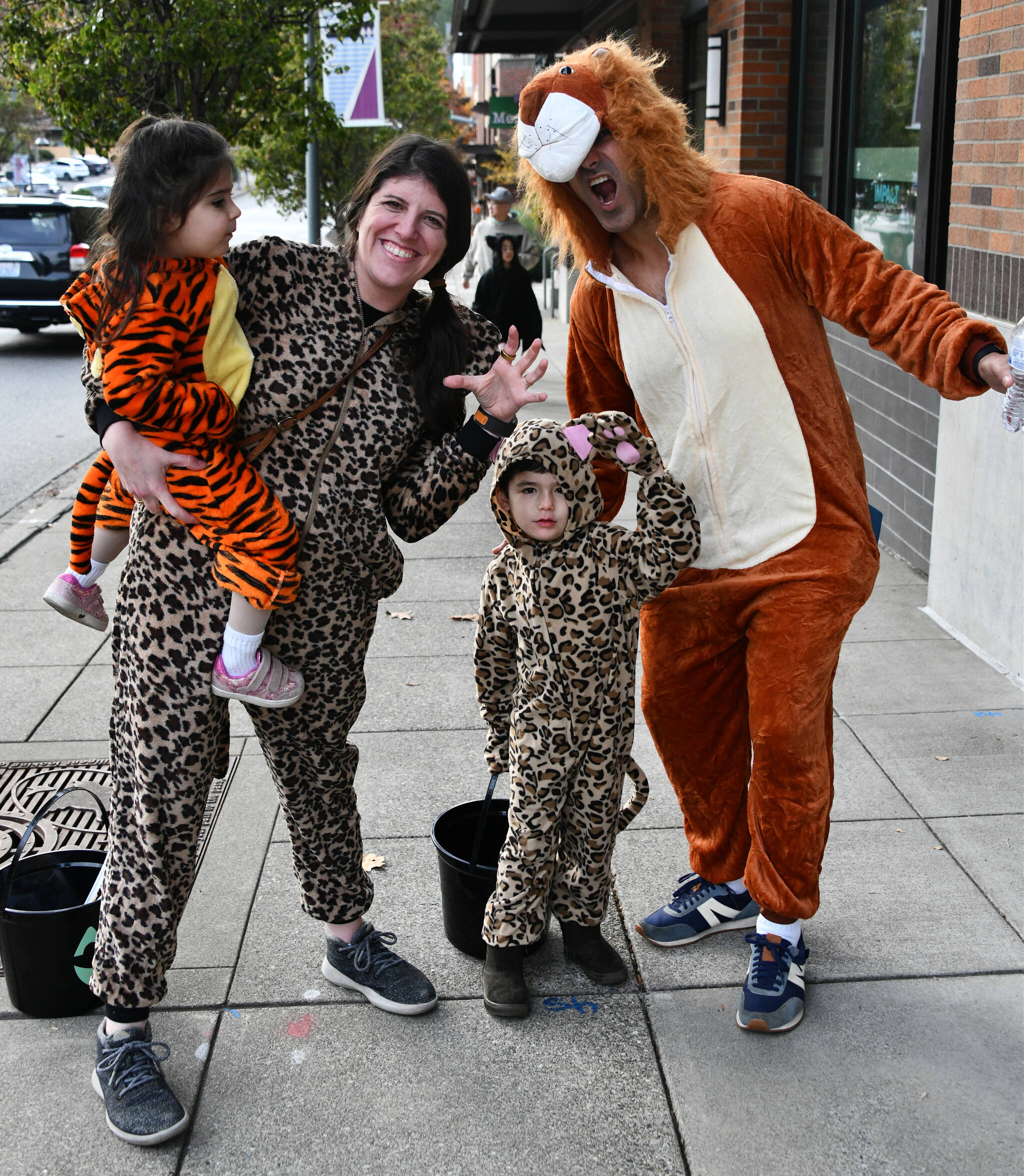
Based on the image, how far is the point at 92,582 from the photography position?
117 inches

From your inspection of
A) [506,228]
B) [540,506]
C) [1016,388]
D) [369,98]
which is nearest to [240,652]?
[540,506]

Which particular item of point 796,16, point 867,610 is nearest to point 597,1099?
point 867,610

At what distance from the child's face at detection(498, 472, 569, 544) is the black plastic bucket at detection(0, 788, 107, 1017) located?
127 cm

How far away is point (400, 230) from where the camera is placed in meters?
2.58

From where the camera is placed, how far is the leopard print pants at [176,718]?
8.54 ft

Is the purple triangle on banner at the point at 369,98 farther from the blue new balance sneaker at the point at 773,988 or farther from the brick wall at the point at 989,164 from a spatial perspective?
the blue new balance sneaker at the point at 773,988

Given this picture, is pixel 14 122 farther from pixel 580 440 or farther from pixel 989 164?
pixel 580 440

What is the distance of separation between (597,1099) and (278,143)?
59.5 feet

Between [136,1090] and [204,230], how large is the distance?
1799mm

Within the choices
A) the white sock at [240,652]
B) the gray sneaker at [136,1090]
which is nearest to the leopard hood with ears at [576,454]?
the white sock at [240,652]

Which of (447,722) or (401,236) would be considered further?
(447,722)

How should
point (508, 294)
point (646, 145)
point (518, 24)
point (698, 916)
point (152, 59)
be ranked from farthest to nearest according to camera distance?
point (518, 24)
point (508, 294)
point (152, 59)
point (698, 916)
point (646, 145)

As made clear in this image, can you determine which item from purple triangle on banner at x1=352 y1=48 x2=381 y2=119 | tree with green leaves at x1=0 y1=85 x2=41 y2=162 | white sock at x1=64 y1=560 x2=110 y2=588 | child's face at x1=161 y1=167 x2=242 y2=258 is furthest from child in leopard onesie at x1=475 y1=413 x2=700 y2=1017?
tree with green leaves at x1=0 y1=85 x2=41 y2=162

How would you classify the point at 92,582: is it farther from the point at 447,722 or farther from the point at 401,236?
the point at 447,722
